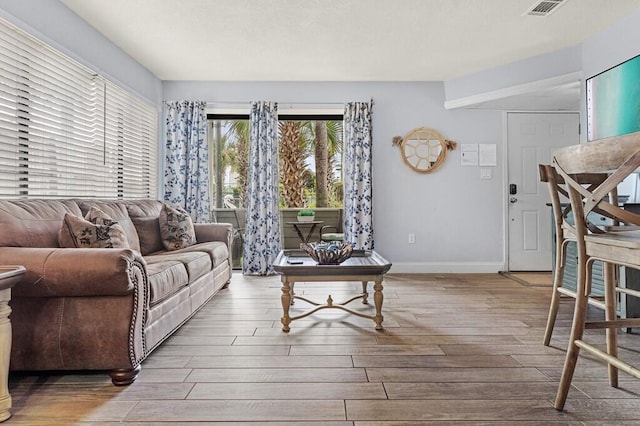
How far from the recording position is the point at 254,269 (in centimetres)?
503

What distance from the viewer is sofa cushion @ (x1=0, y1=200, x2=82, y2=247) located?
2.15m

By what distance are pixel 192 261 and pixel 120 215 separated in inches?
32.4

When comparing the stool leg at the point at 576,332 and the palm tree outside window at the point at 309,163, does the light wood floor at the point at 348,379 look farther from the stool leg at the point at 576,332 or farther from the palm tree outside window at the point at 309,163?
the palm tree outside window at the point at 309,163

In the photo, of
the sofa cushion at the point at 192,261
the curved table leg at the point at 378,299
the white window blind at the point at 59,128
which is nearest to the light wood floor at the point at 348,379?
the curved table leg at the point at 378,299

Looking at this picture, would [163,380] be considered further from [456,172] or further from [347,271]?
[456,172]

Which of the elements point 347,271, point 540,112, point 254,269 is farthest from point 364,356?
point 540,112

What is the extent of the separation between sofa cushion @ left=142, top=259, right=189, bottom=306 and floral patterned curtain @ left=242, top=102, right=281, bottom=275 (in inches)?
84.1

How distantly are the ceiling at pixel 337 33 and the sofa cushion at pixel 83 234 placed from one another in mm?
1878

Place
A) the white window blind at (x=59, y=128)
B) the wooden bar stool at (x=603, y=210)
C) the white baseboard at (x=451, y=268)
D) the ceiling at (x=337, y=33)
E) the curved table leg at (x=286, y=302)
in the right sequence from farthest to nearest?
the white baseboard at (x=451, y=268), the ceiling at (x=337, y=33), the curved table leg at (x=286, y=302), the white window blind at (x=59, y=128), the wooden bar stool at (x=603, y=210)

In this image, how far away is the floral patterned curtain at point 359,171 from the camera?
5035 mm

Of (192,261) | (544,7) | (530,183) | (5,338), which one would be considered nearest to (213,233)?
(192,261)

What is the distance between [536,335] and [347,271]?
53.6 inches

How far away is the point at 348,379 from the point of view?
202cm

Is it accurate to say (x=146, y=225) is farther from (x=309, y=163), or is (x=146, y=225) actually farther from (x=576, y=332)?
(x=309, y=163)
